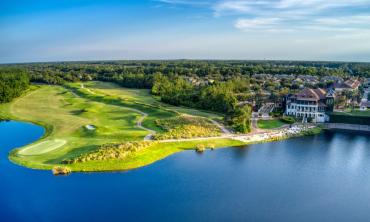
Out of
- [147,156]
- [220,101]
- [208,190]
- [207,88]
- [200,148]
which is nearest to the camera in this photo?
[208,190]

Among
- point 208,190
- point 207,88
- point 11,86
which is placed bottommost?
point 208,190

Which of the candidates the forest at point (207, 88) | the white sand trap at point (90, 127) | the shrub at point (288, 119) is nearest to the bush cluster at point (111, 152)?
the white sand trap at point (90, 127)

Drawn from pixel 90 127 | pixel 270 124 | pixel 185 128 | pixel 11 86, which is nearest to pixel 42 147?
pixel 90 127

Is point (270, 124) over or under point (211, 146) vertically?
over

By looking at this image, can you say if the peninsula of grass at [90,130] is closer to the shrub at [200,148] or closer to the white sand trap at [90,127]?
the white sand trap at [90,127]

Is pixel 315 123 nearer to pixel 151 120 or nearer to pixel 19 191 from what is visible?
pixel 151 120

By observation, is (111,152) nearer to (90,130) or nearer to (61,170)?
(61,170)
